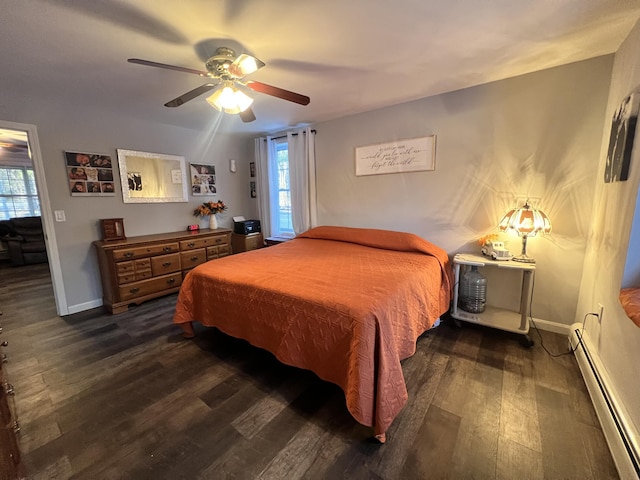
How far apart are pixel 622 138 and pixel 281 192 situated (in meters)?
3.75

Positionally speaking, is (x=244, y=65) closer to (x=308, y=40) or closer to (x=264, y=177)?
(x=308, y=40)

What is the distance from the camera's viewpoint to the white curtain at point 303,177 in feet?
12.3

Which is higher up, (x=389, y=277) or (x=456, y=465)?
(x=389, y=277)

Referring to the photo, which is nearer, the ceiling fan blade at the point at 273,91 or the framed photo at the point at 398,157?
the ceiling fan blade at the point at 273,91

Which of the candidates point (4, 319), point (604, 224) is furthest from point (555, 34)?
point (4, 319)

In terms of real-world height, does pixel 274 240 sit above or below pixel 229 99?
below

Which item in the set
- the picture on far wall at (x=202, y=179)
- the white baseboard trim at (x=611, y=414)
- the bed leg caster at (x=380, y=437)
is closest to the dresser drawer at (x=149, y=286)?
the picture on far wall at (x=202, y=179)

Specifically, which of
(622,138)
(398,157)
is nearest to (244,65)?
(398,157)

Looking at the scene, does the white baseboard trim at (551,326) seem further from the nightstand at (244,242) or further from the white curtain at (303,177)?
the nightstand at (244,242)

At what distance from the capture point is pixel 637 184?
1393mm

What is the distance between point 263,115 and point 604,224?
3463mm

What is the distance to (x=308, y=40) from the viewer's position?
5.72 feet

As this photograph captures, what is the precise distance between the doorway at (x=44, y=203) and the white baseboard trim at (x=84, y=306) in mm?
44

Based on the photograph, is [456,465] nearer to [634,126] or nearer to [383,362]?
[383,362]
